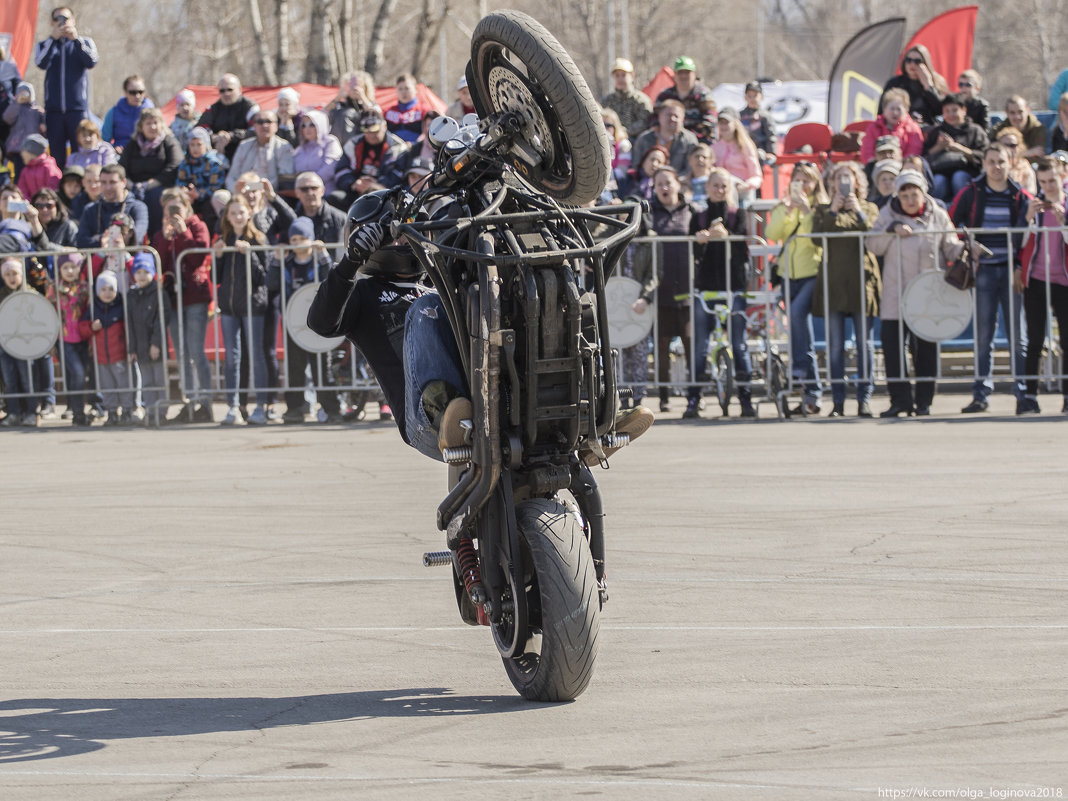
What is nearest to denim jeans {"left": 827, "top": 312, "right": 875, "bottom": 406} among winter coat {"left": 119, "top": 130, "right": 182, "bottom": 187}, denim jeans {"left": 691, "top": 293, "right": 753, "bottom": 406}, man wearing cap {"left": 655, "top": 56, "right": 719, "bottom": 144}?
denim jeans {"left": 691, "top": 293, "right": 753, "bottom": 406}

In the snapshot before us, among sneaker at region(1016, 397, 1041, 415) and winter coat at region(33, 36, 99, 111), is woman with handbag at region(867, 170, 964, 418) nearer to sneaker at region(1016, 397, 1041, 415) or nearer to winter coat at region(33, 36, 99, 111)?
sneaker at region(1016, 397, 1041, 415)

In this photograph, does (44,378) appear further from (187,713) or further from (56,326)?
(187,713)

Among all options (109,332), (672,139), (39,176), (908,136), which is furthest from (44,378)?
(908,136)

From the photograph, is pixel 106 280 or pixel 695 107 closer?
pixel 106 280

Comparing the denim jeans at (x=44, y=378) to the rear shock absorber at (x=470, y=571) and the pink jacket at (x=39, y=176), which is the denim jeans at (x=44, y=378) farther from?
the rear shock absorber at (x=470, y=571)

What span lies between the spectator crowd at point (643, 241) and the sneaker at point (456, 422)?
8.60m

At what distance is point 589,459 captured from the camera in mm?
5613

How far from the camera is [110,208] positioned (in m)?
15.4

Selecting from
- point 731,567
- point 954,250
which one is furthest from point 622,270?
point 731,567

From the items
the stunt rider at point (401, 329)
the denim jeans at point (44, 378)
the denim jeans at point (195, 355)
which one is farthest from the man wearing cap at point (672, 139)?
the stunt rider at point (401, 329)

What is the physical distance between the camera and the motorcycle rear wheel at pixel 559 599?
5.05 meters

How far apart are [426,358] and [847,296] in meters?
8.63

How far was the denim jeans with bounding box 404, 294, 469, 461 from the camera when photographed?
5.50 meters

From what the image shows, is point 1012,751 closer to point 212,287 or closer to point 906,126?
point 212,287
